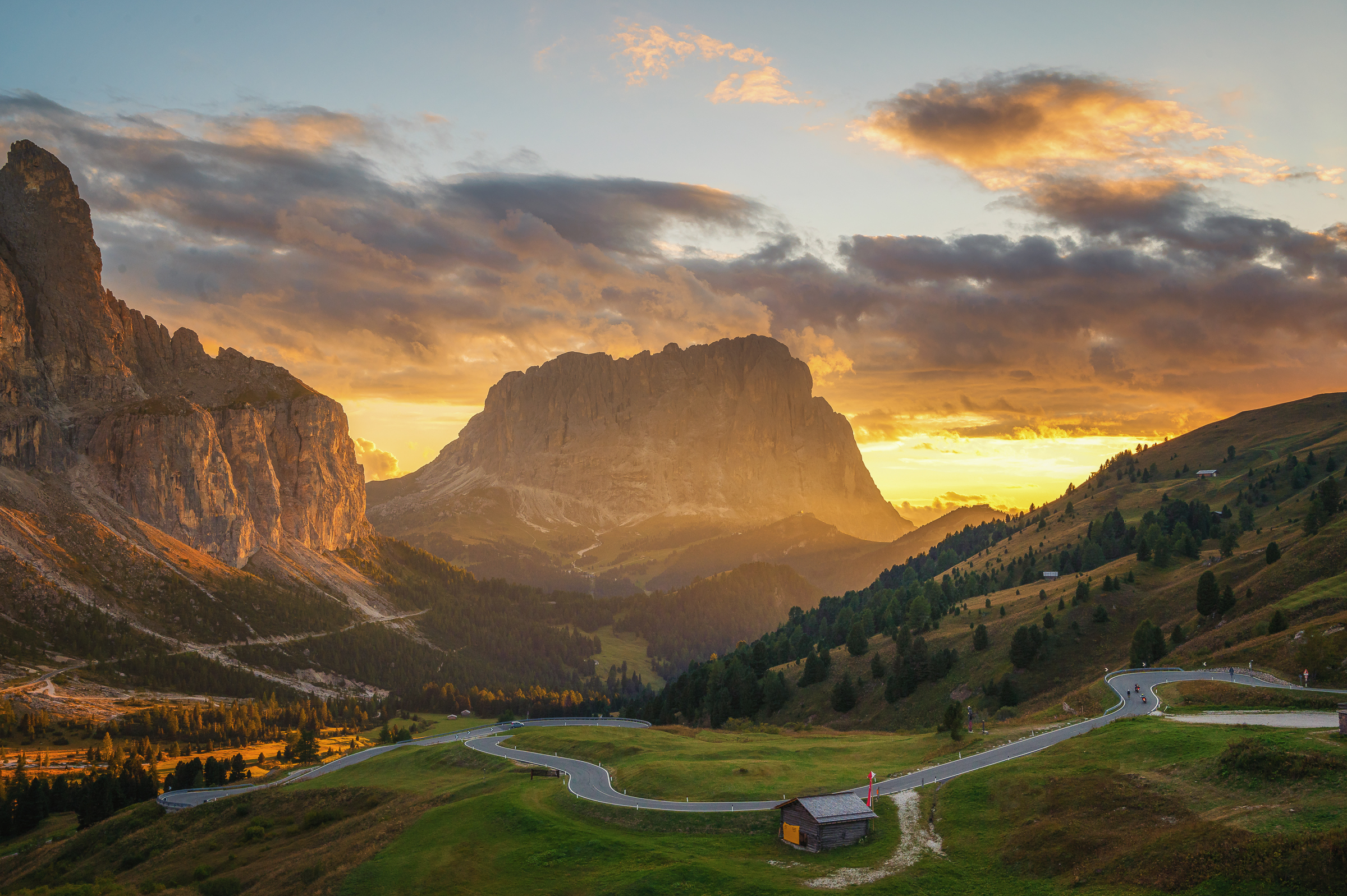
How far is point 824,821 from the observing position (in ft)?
182

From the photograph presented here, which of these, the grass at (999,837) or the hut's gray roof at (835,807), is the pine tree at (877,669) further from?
the hut's gray roof at (835,807)

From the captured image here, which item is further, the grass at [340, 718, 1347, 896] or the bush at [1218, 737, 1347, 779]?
→ the bush at [1218, 737, 1347, 779]

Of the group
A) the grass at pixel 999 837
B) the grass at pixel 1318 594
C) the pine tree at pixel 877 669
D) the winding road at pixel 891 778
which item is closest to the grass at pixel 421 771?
the winding road at pixel 891 778

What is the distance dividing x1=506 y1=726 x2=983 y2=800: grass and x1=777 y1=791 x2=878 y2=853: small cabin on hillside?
8.30 meters

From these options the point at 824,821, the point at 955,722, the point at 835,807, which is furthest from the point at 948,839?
the point at 955,722

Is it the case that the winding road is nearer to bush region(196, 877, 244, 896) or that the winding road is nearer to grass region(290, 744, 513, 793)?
grass region(290, 744, 513, 793)

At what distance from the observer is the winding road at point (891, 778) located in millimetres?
67688

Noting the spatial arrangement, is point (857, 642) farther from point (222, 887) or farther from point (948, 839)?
point (222, 887)

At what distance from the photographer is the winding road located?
222 ft

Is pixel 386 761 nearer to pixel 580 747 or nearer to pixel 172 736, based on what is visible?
pixel 580 747

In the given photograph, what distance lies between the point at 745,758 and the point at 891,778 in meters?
21.2

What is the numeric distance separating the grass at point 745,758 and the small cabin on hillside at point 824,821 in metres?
8.30

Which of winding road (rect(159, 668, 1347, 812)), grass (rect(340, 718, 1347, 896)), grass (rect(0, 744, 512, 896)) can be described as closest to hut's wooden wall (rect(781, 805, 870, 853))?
grass (rect(340, 718, 1347, 896))

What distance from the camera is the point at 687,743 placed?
4077 inches
